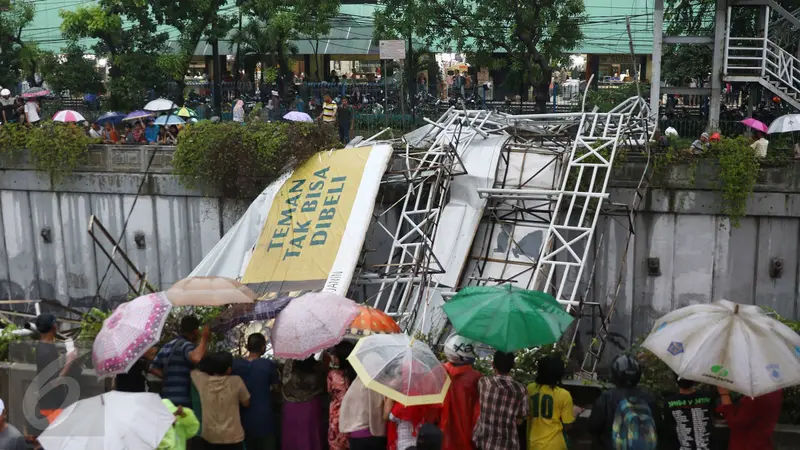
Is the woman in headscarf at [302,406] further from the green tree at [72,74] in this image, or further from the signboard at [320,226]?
the green tree at [72,74]

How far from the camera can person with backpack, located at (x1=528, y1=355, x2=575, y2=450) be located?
7828 millimetres

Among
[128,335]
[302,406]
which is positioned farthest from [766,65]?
[128,335]

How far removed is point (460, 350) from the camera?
830cm

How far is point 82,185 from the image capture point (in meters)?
19.5

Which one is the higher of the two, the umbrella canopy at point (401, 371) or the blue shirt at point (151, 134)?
the blue shirt at point (151, 134)

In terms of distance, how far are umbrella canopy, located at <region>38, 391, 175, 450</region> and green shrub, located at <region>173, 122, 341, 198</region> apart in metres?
9.51

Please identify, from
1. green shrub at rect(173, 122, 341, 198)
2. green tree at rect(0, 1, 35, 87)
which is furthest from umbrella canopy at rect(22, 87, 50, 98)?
green shrub at rect(173, 122, 341, 198)

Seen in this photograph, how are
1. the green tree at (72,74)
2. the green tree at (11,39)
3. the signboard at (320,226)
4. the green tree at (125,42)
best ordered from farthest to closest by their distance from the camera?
the green tree at (11,39) → the green tree at (72,74) → the green tree at (125,42) → the signboard at (320,226)

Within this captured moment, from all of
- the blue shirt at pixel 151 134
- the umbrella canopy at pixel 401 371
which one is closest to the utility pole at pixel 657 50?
the blue shirt at pixel 151 134

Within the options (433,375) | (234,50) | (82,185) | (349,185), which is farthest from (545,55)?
(433,375)

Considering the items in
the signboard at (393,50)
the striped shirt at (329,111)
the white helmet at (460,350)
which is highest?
the signboard at (393,50)

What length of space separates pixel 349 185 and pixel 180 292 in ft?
19.9

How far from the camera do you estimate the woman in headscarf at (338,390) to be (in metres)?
8.46

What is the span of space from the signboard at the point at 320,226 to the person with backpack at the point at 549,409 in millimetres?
5569
